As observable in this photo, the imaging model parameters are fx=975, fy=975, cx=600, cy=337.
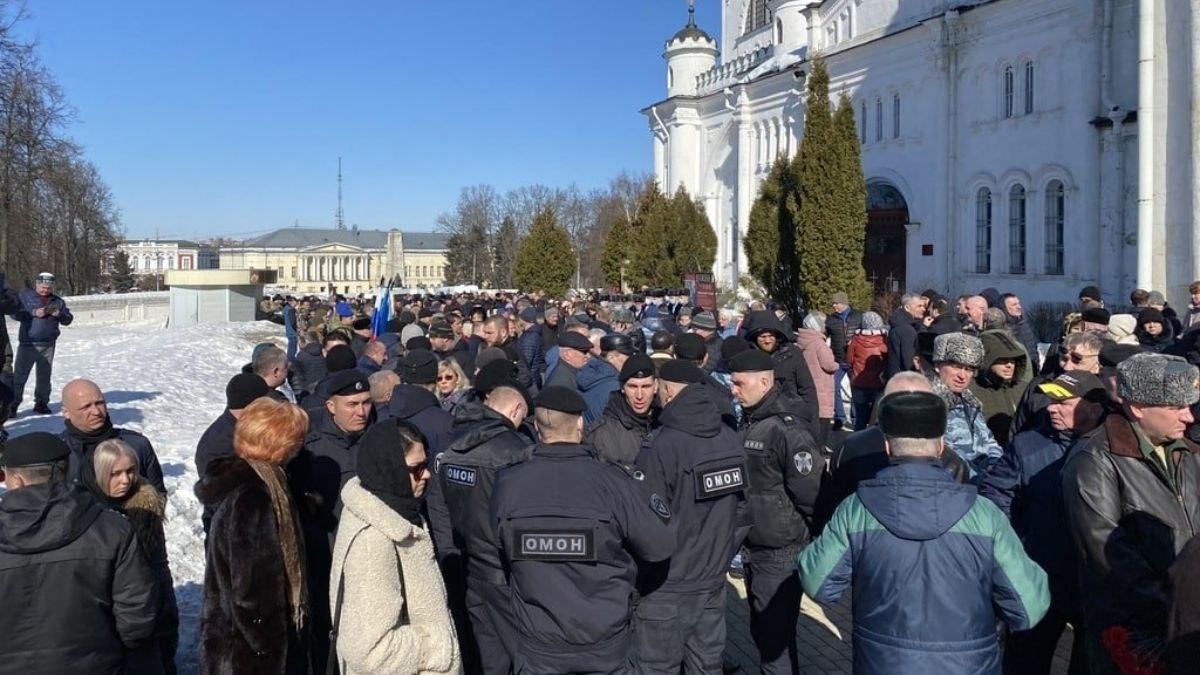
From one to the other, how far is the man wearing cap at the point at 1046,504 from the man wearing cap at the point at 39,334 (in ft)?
38.2

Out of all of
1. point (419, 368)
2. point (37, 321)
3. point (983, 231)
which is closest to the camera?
point (419, 368)

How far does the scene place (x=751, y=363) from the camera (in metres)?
5.36

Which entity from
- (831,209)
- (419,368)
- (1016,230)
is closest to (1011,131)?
(1016,230)

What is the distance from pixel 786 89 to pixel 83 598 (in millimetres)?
35918

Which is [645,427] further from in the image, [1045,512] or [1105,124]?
[1105,124]

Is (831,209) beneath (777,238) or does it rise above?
above

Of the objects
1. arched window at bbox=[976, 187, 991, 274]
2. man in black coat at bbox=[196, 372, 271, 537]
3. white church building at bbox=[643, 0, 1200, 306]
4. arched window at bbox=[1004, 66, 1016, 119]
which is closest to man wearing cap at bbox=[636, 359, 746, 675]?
man in black coat at bbox=[196, 372, 271, 537]

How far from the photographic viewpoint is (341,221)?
144625mm

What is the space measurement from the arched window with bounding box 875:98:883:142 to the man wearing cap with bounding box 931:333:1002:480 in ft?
90.4

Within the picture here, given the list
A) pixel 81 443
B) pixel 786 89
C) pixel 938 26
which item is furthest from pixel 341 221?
pixel 81 443

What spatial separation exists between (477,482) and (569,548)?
3.37 ft

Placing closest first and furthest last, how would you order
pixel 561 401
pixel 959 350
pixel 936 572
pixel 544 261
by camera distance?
pixel 936 572, pixel 561 401, pixel 959 350, pixel 544 261

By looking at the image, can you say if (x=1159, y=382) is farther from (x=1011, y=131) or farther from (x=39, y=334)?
(x=1011, y=131)

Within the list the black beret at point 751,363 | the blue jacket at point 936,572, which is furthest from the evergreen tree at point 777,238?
the blue jacket at point 936,572
